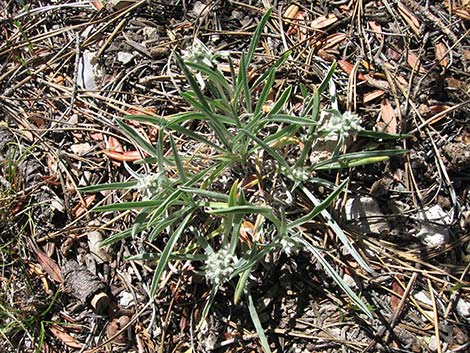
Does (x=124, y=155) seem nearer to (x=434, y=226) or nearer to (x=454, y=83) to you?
(x=434, y=226)

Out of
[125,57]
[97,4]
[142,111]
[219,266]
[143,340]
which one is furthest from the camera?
[97,4]

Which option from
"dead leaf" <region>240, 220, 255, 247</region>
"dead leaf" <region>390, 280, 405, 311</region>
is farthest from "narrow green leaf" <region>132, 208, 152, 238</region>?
"dead leaf" <region>390, 280, 405, 311</region>

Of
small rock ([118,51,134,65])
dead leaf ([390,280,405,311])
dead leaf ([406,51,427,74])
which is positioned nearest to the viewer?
dead leaf ([390,280,405,311])

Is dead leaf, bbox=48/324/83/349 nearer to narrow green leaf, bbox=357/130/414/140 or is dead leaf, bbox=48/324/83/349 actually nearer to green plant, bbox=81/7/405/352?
green plant, bbox=81/7/405/352

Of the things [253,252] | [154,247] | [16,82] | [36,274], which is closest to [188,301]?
[154,247]

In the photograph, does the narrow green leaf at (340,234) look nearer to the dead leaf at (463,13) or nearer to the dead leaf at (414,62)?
the dead leaf at (414,62)

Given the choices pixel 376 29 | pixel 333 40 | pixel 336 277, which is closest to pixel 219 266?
pixel 336 277

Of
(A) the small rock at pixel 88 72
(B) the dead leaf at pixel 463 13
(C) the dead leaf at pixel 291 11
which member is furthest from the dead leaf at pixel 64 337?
(B) the dead leaf at pixel 463 13
